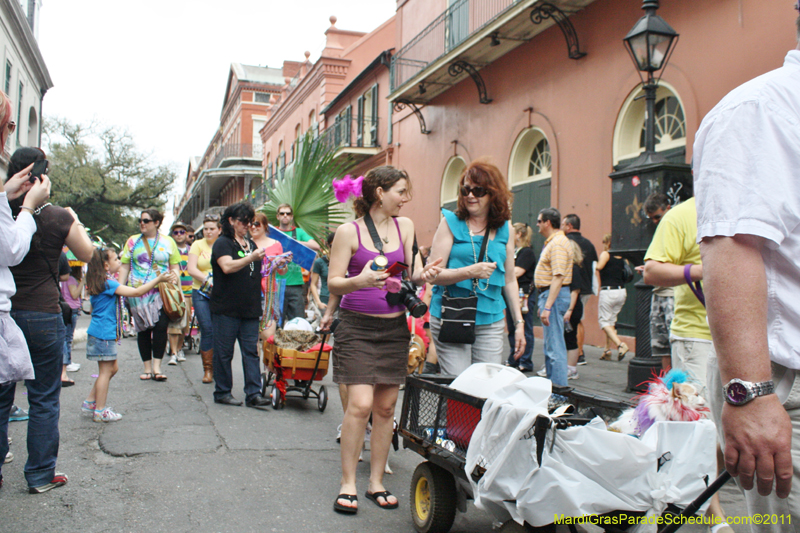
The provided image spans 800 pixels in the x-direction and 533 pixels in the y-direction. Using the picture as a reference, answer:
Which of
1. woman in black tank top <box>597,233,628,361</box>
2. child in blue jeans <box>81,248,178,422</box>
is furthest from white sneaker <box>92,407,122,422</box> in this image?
woman in black tank top <box>597,233,628,361</box>

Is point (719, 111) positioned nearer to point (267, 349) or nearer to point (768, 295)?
point (768, 295)

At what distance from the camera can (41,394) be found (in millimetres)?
3594

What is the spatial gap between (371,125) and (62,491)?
63.5 feet

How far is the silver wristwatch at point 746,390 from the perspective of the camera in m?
1.42

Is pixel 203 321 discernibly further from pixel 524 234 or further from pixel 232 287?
pixel 524 234

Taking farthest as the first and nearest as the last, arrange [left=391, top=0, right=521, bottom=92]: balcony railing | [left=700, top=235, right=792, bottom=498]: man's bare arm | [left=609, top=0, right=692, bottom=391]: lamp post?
1. [left=391, top=0, right=521, bottom=92]: balcony railing
2. [left=609, top=0, right=692, bottom=391]: lamp post
3. [left=700, top=235, right=792, bottom=498]: man's bare arm

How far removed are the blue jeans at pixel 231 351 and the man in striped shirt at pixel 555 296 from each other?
286 cm

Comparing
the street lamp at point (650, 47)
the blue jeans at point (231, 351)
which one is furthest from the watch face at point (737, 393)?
the street lamp at point (650, 47)

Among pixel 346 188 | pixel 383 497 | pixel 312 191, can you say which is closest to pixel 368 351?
pixel 383 497

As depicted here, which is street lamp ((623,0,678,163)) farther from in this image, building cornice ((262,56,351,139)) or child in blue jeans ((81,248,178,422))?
building cornice ((262,56,351,139))

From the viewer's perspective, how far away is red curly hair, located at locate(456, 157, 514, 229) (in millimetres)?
3963

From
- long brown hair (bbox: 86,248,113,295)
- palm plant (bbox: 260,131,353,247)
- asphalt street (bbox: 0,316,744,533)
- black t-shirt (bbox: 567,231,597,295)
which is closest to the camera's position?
asphalt street (bbox: 0,316,744,533)

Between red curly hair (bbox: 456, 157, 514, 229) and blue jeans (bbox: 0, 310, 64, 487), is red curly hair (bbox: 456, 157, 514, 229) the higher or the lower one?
the higher one

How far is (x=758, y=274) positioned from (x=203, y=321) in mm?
6866
